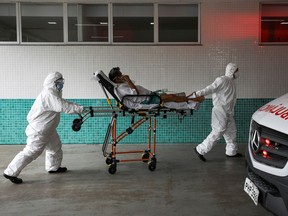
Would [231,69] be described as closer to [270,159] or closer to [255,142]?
[255,142]

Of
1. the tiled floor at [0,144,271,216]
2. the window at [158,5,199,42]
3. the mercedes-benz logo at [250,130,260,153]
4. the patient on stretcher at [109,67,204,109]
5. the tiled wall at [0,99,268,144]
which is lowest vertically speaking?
the tiled floor at [0,144,271,216]

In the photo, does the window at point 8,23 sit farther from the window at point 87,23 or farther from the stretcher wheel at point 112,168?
the stretcher wheel at point 112,168

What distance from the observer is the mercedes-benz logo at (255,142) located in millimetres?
2957

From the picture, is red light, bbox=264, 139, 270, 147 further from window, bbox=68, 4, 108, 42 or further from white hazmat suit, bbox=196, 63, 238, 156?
window, bbox=68, 4, 108, 42

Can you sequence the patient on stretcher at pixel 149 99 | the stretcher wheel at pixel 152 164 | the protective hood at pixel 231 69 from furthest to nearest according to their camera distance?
1. the protective hood at pixel 231 69
2. the stretcher wheel at pixel 152 164
3. the patient on stretcher at pixel 149 99

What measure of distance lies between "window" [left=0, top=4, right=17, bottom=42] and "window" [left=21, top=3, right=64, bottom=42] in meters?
0.19

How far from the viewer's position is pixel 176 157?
625 cm

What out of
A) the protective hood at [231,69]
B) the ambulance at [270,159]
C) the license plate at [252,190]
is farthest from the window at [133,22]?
the license plate at [252,190]

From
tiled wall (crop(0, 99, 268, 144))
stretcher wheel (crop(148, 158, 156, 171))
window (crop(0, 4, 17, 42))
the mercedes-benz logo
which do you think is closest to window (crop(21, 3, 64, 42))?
window (crop(0, 4, 17, 42))

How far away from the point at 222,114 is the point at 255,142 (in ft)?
9.49

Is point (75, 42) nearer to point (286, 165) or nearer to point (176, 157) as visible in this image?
point (176, 157)

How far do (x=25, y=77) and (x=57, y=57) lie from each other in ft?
2.64

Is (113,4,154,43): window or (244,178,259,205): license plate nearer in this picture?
(244,178,259,205): license plate

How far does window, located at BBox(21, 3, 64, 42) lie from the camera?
7195 mm
